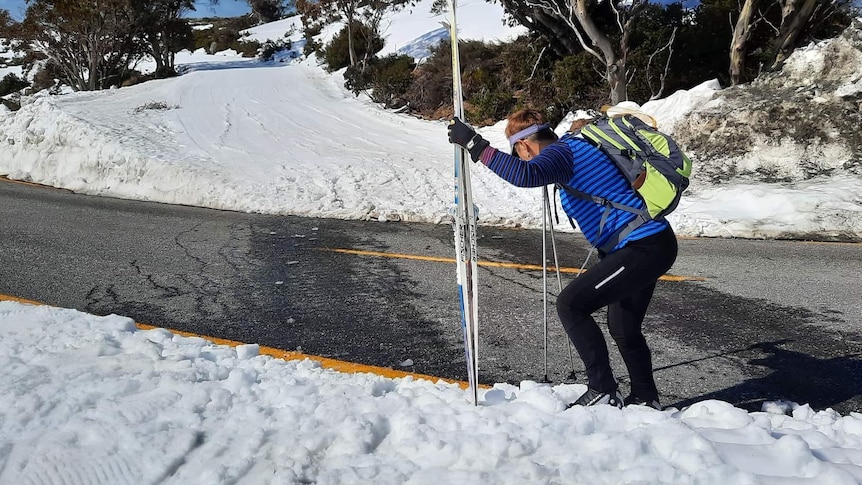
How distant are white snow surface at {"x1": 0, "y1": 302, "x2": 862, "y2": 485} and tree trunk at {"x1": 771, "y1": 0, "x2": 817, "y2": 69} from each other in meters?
13.6

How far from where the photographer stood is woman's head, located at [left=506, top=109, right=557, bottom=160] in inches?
127

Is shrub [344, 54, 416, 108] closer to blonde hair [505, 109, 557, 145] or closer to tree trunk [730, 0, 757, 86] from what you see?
tree trunk [730, 0, 757, 86]

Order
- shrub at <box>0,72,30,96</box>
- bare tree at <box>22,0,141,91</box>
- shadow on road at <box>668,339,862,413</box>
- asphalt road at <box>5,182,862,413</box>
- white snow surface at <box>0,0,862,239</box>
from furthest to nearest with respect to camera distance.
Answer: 1. shrub at <box>0,72,30,96</box>
2. bare tree at <box>22,0,141,91</box>
3. white snow surface at <box>0,0,862,239</box>
4. asphalt road at <box>5,182,862,413</box>
5. shadow on road at <box>668,339,862,413</box>

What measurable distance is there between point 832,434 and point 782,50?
46.6 feet

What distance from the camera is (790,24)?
1416 cm

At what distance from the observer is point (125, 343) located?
3883mm

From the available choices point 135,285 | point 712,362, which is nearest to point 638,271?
point 712,362

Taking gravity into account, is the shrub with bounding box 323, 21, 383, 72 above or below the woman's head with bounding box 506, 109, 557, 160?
above

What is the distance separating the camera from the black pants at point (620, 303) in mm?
3201

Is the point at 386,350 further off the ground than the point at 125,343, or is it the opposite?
the point at 125,343

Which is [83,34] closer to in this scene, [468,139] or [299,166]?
[299,166]

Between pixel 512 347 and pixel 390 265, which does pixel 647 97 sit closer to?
pixel 390 265

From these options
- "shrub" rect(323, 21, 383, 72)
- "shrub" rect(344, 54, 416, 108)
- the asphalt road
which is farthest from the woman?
"shrub" rect(323, 21, 383, 72)

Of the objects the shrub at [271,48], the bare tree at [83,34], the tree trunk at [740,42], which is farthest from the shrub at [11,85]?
the tree trunk at [740,42]
